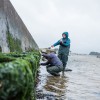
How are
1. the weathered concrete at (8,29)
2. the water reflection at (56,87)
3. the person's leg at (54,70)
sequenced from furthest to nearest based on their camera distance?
the person's leg at (54,70) → the weathered concrete at (8,29) → the water reflection at (56,87)

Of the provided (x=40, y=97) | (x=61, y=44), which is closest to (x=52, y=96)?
(x=40, y=97)

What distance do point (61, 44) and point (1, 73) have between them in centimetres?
1201

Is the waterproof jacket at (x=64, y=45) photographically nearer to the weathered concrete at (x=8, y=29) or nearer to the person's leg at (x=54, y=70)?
the person's leg at (x=54, y=70)

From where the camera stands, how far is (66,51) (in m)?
14.7

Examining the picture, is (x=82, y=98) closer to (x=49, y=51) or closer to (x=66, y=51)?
(x=49, y=51)

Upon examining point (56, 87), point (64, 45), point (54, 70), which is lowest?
point (56, 87)

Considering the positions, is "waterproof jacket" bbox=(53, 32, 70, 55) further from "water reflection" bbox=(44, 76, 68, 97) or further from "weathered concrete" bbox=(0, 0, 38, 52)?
"water reflection" bbox=(44, 76, 68, 97)

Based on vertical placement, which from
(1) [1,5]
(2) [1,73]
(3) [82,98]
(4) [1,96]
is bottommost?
(3) [82,98]

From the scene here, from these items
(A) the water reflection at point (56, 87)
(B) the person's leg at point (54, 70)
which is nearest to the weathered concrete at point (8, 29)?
(B) the person's leg at point (54, 70)

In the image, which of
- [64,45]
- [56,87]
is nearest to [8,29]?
[64,45]

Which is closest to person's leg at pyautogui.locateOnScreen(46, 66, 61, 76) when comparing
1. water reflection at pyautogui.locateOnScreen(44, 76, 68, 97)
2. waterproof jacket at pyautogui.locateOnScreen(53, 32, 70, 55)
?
waterproof jacket at pyautogui.locateOnScreen(53, 32, 70, 55)

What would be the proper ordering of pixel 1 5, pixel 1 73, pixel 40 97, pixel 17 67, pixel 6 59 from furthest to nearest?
1. pixel 1 5
2. pixel 40 97
3. pixel 6 59
4. pixel 17 67
5. pixel 1 73

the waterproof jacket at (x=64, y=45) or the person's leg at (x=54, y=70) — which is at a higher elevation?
the waterproof jacket at (x=64, y=45)

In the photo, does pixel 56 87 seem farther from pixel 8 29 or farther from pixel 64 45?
pixel 64 45
